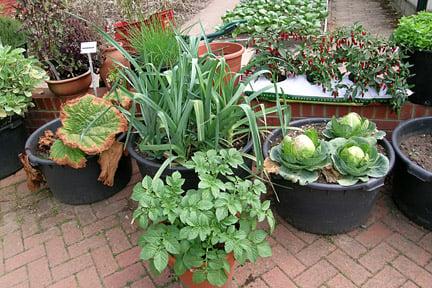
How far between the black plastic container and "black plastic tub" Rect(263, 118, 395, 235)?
1.44ft

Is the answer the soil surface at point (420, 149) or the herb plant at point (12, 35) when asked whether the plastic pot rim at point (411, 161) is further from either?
the herb plant at point (12, 35)

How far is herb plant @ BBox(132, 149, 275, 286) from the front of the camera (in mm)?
1609

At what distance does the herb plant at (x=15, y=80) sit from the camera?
2717 millimetres

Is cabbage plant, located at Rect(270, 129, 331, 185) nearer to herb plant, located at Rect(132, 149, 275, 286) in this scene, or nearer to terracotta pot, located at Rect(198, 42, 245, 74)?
herb plant, located at Rect(132, 149, 275, 286)

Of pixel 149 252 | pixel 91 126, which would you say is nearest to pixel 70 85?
pixel 91 126

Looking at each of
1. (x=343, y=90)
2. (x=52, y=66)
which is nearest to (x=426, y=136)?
(x=343, y=90)

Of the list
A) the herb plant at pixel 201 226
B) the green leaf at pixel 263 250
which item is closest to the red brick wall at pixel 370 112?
the herb plant at pixel 201 226

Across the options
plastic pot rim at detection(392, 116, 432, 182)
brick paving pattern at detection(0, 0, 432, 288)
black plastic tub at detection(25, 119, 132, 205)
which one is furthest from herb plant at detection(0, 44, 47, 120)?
plastic pot rim at detection(392, 116, 432, 182)

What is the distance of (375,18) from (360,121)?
14.3 ft

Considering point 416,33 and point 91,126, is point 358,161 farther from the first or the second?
point 91,126

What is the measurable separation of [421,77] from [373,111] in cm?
38

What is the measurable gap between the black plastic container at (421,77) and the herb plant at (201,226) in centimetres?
135

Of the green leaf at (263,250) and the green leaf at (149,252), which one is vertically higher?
the green leaf at (149,252)

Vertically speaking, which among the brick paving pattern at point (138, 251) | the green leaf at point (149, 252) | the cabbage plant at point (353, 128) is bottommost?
the brick paving pattern at point (138, 251)
